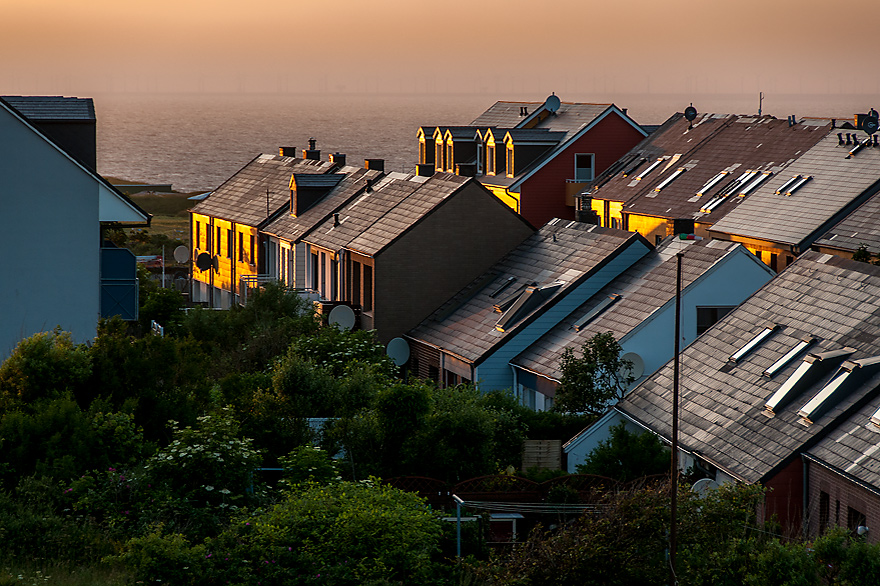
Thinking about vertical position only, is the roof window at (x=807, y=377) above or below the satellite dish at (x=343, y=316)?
below

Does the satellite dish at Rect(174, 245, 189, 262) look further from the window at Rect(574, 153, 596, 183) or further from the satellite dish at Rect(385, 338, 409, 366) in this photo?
the satellite dish at Rect(385, 338, 409, 366)

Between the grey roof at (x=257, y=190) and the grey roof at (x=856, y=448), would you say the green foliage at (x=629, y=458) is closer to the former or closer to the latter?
the grey roof at (x=856, y=448)

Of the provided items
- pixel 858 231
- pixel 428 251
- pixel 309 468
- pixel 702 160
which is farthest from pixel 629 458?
pixel 702 160

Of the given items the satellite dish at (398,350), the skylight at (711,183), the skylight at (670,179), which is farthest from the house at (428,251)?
the skylight at (670,179)

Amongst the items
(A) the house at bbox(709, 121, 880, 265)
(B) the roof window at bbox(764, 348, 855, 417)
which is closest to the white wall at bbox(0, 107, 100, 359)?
(B) the roof window at bbox(764, 348, 855, 417)

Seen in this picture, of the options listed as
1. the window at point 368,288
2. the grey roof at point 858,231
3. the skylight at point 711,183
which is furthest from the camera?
the skylight at point 711,183

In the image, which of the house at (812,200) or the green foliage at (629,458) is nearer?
the green foliage at (629,458)

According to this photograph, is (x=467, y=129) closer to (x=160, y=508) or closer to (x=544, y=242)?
(x=544, y=242)
